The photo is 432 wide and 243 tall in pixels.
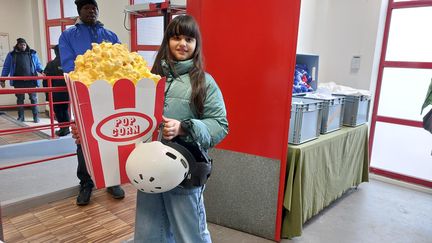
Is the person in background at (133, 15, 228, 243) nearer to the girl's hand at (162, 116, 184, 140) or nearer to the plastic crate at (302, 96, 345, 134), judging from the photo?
the girl's hand at (162, 116, 184, 140)

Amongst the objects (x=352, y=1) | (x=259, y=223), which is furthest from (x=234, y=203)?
(x=352, y=1)

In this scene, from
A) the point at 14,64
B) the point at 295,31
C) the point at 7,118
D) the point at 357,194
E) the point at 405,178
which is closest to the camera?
the point at 295,31

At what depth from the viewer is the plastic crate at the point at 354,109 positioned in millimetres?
2910

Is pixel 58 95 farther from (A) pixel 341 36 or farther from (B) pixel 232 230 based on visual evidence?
(A) pixel 341 36

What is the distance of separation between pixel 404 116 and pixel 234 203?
242cm

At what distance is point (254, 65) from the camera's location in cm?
199

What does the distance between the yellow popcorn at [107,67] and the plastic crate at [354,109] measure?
239 centimetres

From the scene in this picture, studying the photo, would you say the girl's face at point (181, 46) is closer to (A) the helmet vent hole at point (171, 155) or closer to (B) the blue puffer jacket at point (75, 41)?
(A) the helmet vent hole at point (171, 155)

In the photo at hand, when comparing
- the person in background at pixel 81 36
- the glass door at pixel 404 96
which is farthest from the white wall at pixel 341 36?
the person in background at pixel 81 36

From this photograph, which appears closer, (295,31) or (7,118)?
(295,31)

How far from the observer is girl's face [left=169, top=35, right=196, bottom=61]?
1147 millimetres

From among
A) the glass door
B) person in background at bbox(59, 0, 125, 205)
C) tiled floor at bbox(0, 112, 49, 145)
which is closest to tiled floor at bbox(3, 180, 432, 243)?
person in background at bbox(59, 0, 125, 205)

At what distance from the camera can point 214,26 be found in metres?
2.09

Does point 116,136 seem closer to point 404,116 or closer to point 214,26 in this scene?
point 214,26
